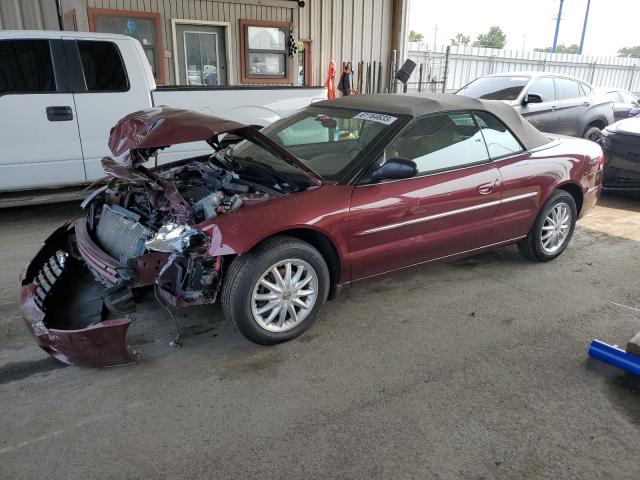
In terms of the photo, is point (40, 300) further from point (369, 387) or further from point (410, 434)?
point (410, 434)

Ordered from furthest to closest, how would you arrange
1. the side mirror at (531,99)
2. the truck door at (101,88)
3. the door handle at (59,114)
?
the side mirror at (531,99)
the truck door at (101,88)
the door handle at (59,114)

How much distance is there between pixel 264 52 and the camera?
34.4 feet

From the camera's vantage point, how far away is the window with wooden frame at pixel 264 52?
10172 mm

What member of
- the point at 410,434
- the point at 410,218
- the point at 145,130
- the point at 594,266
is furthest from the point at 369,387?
the point at 594,266

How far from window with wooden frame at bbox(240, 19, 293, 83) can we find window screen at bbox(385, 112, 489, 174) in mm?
7218

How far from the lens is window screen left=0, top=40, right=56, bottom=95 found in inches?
204

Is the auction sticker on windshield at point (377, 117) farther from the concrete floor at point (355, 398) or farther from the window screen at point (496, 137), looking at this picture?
the concrete floor at point (355, 398)

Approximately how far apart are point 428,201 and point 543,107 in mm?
6624

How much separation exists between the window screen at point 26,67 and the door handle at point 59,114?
0.68ft

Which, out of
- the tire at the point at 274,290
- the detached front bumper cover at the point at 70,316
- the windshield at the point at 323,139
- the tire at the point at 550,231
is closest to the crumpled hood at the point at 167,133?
the windshield at the point at 323,139

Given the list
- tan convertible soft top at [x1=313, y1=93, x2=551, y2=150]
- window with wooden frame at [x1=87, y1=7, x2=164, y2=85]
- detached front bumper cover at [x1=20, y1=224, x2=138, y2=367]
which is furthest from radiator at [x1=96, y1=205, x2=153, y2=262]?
window with wooden frame at [x1=87, y1=7, x2=164, y2=85]

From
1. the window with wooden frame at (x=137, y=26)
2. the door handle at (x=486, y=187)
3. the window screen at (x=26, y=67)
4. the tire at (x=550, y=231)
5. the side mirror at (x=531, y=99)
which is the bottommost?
the tire at (x=550, y=231)

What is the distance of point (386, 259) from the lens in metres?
3.67

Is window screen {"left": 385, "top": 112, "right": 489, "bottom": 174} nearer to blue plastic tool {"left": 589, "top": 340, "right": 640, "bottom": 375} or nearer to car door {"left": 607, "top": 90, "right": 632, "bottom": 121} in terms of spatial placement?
blue plastic tool {"left": 589, "top": 340, "right": 640, "bottom": 375}
